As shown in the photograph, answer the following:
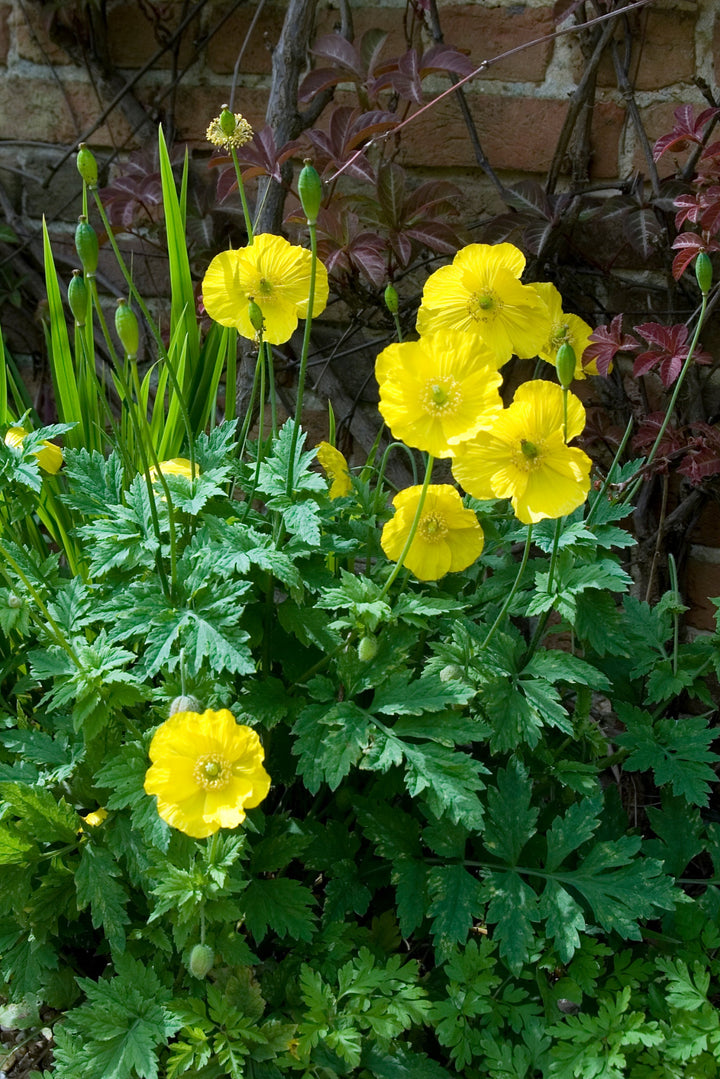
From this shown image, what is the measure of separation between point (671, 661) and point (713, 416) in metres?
0.66

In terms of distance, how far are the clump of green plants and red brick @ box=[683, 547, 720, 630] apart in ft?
2.05

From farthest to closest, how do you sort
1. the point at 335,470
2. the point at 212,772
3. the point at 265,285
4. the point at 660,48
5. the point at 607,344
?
the point at 660,48
the point at 607,344
the point at 335,470
the point at 265,285
the point at 212,772

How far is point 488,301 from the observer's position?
1037mm

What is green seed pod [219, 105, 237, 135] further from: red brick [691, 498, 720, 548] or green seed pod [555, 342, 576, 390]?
red brick [691, 498, 720, 548]

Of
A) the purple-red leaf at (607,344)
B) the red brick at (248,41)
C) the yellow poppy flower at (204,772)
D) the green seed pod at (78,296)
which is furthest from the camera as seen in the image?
the red brick at (248,41)

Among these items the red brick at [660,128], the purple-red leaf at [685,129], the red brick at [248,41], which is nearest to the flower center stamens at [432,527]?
the purple-red leaf at [685,129]

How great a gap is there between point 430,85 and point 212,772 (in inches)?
56.6

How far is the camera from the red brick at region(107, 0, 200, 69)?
1.98 meters

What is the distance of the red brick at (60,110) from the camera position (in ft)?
6.68

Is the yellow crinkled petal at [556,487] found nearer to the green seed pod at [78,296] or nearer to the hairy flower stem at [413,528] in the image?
the hairy flower stem at [413,528]

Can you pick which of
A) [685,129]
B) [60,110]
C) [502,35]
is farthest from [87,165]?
[60,110]

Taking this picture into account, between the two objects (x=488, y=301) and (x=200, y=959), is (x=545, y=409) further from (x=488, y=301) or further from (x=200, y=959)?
(x=200, y=959)

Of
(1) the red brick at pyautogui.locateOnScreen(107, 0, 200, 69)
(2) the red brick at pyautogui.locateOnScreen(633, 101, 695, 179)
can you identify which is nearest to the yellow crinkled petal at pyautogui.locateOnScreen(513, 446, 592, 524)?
(2) the red brick at pyautogui.locateOnScreen(633, 101, 695, 179)

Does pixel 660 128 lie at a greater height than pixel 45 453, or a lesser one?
greater
